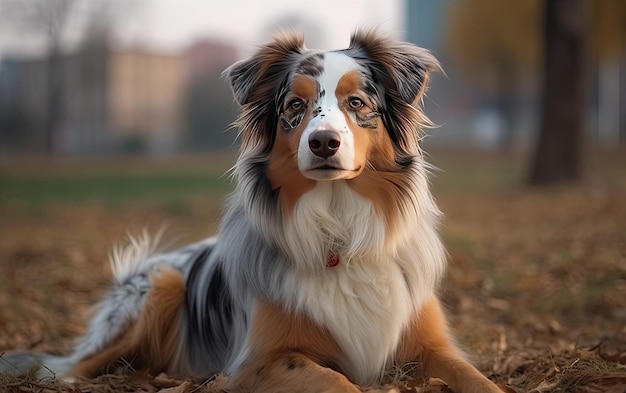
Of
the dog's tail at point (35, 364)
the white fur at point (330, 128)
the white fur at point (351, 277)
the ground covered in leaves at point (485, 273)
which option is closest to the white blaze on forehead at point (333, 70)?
the white fur at point (330, 128)

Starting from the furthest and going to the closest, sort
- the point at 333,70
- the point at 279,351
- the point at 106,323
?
the point at 106,323 → the point at 333,70 → the point at 279,351

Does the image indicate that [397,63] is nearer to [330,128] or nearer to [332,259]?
[330,128]

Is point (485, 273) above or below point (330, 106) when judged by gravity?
below

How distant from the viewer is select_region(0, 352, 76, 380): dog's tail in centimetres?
443

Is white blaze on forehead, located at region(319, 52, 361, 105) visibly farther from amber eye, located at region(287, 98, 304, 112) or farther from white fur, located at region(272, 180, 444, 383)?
white fur, located at region(272, 180, 444, 383)

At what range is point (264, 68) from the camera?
4.32 meters

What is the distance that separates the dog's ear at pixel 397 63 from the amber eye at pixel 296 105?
489mm

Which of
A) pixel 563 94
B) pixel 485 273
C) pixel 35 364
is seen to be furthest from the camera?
pixel 563 94

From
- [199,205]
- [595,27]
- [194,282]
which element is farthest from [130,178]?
[194,282]

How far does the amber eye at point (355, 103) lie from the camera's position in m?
3.97

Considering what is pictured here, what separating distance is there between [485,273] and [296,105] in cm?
483

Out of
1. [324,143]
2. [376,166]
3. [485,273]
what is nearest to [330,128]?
[324,143]

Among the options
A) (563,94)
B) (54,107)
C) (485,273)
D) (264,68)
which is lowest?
(54,107)

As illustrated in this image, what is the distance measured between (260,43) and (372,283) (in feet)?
Result: 5.04
